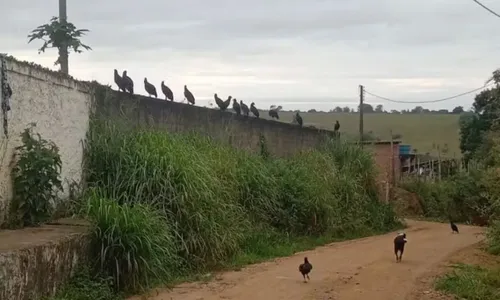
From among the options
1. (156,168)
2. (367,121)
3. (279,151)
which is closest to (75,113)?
(156,168)

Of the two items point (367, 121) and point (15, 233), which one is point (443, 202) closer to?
point (15, 233)

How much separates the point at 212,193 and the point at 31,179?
3707 mm

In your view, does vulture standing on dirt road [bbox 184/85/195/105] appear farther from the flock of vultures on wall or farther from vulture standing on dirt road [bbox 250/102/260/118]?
vulture standing on dirt road [bbox 250/102/260/118]

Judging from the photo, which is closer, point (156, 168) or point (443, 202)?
point (156, 168)

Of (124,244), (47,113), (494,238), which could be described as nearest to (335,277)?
(124,244)

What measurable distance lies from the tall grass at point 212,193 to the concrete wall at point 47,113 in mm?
467

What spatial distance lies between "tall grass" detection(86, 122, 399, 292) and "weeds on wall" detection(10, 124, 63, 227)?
716mm

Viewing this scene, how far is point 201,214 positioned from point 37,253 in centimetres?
409

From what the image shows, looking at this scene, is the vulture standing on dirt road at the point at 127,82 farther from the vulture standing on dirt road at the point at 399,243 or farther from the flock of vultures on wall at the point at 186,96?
the vulture standing on dirt road at the point at 399,243

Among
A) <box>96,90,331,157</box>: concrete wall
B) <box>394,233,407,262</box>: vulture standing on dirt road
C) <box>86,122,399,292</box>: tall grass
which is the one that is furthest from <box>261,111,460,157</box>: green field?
<box>394,233,407,262</box>: vulture standing on dirt road

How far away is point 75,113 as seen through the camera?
35.7 ft

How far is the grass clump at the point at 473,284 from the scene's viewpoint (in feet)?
30.8

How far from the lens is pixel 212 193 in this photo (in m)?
11.8

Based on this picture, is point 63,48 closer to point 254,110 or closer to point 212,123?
point 212,123
